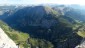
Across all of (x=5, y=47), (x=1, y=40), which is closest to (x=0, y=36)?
(x=1, y=40)

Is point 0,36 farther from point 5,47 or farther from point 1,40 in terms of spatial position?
point 5,47

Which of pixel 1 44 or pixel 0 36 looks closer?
pixel 1 44

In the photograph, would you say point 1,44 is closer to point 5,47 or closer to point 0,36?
point 5,47

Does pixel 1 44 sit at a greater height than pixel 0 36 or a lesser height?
lesser

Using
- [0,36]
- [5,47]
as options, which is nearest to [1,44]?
[5,47]

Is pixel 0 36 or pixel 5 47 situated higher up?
pixel 0 36
